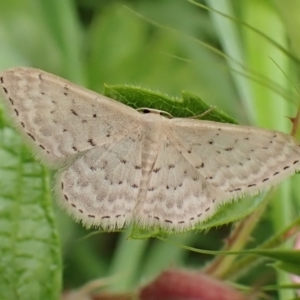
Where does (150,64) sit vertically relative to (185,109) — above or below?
below

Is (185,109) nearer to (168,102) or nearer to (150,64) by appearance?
(168,102)

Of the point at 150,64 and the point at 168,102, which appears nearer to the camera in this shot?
the point at 168,102

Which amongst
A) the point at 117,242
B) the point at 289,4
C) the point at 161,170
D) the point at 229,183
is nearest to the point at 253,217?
the point at 229,183

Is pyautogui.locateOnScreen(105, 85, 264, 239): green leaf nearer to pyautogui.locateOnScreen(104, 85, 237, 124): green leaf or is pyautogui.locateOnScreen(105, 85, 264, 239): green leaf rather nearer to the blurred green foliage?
pyautogui.locateOnScreen(104, 85, 237, 124): green leaf

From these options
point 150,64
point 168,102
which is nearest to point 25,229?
point 168,102

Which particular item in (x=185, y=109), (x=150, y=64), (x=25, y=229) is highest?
(x=185, y=109)

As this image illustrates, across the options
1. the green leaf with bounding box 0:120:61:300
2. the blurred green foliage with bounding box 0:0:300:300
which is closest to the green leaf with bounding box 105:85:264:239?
the green leaf with bounding box 0:120:61:300

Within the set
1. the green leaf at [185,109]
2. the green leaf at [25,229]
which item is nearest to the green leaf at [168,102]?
the green leaf at [185,109]

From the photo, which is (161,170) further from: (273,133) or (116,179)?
(273,133)
